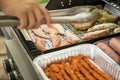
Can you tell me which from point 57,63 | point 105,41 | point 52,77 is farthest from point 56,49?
point 105,41

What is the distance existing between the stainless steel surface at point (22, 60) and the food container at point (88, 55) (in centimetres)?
8

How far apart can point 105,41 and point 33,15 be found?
3.14 feet

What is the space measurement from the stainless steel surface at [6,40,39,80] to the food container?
0.08 m

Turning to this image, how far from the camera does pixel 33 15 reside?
27.5 inches

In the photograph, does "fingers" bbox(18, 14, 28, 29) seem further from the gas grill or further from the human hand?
the gas grill

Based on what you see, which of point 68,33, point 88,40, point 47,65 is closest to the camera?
point 47,65

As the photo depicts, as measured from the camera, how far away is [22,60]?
1542mm

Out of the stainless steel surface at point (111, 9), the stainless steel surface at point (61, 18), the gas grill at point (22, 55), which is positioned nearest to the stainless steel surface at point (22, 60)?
the gas grill at point (22, 55)

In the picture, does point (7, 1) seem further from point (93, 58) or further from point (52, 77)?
point (93, 58)

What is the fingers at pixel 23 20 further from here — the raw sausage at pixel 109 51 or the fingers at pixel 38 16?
the raw sausage at pixel 109 51

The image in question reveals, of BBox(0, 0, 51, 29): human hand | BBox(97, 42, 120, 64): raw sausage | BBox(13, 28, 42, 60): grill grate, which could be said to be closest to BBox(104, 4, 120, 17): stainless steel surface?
BBox(97, 42, 120, 64): raw sausage

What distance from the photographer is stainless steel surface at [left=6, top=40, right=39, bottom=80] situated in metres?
1.41

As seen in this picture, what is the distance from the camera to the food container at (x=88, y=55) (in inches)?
52.0

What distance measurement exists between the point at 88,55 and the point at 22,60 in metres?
0.42
